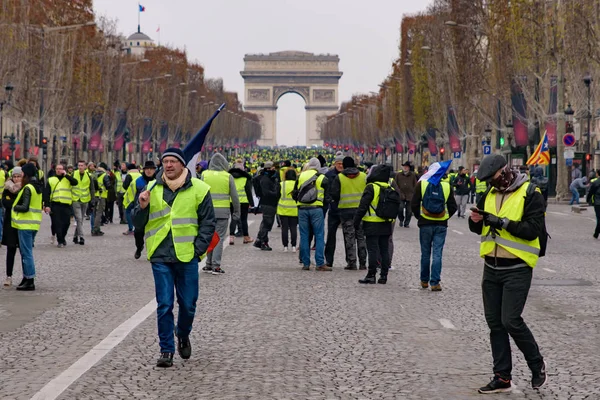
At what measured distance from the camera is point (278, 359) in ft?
30.7

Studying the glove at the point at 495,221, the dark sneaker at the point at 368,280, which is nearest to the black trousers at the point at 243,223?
the dark sneaker at the point at 368,280

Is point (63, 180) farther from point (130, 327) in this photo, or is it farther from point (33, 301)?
point (130, 327)

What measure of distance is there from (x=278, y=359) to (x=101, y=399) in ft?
6.45

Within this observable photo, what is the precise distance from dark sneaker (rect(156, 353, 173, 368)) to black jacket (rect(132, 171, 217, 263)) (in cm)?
67

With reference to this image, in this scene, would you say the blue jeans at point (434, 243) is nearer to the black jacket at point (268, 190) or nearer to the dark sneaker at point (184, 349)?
the dark sneaker at point (184, 349)

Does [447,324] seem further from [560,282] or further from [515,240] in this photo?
[560,282]

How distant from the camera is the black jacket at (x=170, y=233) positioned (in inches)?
360

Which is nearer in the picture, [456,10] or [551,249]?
[551,249]

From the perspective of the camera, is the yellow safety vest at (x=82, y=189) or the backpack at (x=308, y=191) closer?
the backpack at (x=308, y=191)

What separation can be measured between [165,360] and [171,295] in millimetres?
493

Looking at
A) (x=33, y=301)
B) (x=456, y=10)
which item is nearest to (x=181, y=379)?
(x=33, y=301)

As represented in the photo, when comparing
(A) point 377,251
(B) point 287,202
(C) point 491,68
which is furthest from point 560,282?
(C) point 491,68

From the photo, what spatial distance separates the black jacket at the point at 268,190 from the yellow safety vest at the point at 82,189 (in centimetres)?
414

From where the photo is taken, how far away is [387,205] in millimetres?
15539
